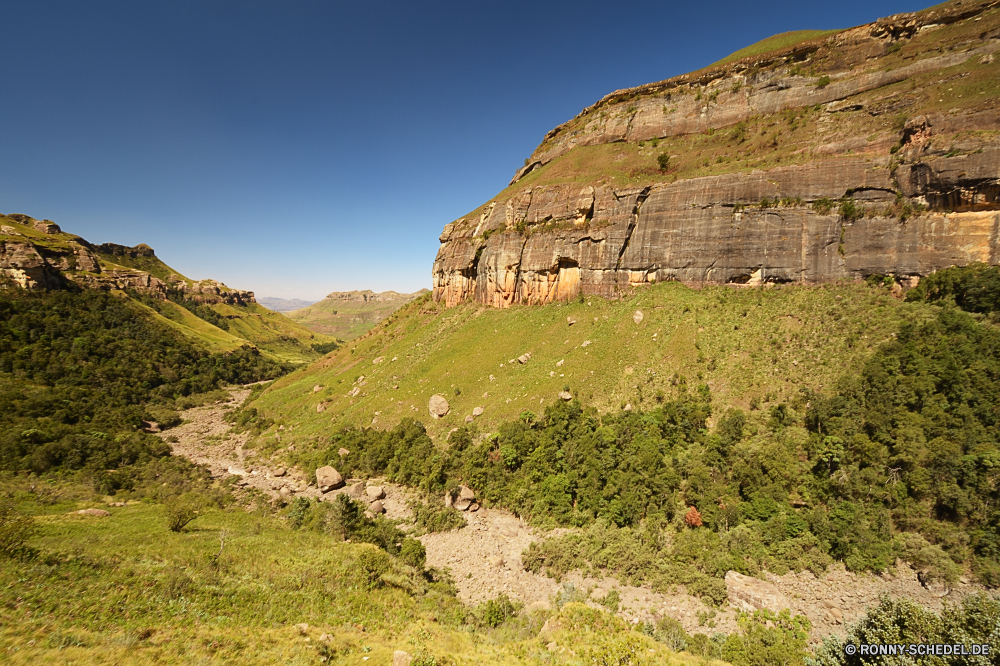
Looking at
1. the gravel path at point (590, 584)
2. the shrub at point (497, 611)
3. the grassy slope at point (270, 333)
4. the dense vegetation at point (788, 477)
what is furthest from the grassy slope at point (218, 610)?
the grassy slope at point (270, 333)

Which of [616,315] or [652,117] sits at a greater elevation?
[652,117]

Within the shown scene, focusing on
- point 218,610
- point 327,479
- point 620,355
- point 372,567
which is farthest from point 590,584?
point 327,479

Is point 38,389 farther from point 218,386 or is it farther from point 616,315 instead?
point 616,315

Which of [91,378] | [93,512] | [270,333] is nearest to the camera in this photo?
[93,512]

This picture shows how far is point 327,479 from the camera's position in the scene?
96.1ft

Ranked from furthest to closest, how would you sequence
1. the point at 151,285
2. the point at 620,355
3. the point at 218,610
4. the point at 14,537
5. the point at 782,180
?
the point at 151,285
the point at 782,180
the point at 620,355
the point at 14,537
the point at 218,610

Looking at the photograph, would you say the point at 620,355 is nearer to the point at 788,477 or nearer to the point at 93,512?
the point at 788,477

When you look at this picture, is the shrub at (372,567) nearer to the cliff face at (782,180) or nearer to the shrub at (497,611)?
the shrub at (497,611)

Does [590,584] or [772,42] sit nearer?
[590,584]

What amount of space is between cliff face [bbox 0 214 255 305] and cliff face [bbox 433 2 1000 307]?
280 ft

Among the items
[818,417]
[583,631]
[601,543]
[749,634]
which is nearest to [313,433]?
[601,543]

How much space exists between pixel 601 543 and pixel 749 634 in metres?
7.57

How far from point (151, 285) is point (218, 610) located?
14084 cm

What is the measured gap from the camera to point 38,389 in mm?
43719
